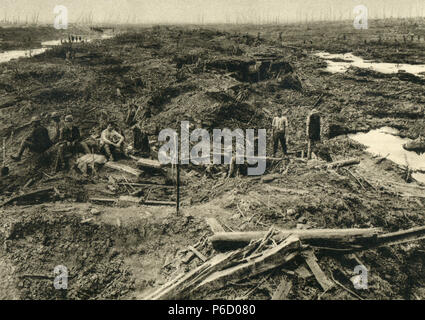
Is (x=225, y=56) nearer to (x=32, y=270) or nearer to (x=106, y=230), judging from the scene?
(x=106, y=230)

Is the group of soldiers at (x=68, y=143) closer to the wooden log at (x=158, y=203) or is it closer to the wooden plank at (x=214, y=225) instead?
the wooden log at (x=158, y=203)

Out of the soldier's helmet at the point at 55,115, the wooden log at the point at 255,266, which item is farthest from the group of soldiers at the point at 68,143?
the wooden log at the point at 255,266

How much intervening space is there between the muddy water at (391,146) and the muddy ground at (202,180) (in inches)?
12.8

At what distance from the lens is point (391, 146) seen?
959cm

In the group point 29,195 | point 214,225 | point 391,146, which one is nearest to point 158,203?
point 214,225

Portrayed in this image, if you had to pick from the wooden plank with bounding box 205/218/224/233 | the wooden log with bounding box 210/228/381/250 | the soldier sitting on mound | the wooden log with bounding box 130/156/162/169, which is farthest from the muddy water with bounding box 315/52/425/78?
the soldier sitting on mound

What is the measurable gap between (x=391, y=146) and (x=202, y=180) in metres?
5.92

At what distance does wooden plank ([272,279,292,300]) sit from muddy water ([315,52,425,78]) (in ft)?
37.7

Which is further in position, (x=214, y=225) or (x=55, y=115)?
(x=55, y=115)

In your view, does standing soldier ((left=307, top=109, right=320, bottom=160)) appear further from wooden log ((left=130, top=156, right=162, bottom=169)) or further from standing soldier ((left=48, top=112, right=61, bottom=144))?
standing soldier ((left=48, top=112, right=61, bottom=144))

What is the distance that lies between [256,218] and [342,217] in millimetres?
1739

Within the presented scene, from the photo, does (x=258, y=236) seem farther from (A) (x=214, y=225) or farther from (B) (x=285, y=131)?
(B) (x=285, y=131)

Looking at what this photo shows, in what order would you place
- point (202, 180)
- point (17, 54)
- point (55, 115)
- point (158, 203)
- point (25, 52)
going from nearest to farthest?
point (158, 203), point (202, 180), point (55, 115), point (17, 54), point (25, 52)
